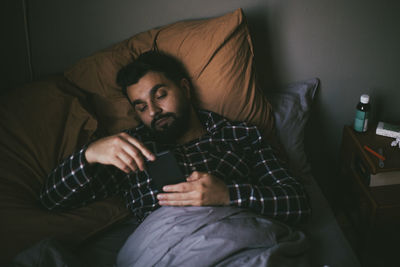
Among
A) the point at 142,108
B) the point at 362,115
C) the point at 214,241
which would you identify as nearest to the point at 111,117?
the point at 142,108

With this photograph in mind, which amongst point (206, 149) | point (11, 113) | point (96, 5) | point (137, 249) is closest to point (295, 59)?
point (206, 149)

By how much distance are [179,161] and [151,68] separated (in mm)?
346

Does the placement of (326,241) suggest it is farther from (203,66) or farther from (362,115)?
(203,66)

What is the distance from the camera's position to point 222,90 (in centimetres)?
116

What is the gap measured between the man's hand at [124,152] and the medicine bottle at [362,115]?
91 cm

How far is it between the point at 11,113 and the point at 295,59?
1.15m

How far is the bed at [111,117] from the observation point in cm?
93

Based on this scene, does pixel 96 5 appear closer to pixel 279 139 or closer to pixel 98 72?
pixel 98 72

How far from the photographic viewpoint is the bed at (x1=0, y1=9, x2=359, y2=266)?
93 centimetres

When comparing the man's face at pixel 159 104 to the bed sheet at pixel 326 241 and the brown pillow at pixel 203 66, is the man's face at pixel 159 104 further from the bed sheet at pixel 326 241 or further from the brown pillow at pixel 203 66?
the bed sheet at pixel 326 241

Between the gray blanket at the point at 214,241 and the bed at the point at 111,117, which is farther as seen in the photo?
the bed at the point at 111,117

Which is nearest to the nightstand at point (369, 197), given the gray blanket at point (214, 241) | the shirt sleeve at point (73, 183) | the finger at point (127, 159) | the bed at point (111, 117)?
the bed at point (111, 117)

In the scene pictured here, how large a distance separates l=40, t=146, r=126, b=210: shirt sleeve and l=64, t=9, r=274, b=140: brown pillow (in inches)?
9.7

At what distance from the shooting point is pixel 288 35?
1.32 metres
